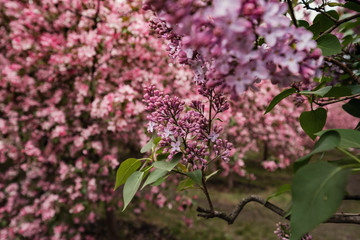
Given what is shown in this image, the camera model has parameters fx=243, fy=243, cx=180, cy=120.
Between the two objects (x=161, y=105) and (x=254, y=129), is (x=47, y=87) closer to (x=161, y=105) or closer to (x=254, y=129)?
(x=161, y=105)

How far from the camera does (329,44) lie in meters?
0.79

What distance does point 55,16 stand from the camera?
13.0 feet

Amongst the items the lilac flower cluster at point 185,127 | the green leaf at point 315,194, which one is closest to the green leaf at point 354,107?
the lilac flower cluster at point 185,127

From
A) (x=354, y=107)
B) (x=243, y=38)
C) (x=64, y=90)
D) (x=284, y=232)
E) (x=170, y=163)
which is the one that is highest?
(x=64, y=90)

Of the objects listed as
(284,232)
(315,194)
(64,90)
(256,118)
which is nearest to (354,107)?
(284,232)

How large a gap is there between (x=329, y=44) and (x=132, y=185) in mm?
783

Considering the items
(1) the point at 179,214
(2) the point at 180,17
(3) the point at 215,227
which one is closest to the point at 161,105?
(2) the point at 180,17

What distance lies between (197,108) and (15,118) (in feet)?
13.0

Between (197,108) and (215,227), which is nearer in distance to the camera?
(197,108)

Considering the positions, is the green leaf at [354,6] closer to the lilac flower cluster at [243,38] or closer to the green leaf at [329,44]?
the green leaf at [329,44]

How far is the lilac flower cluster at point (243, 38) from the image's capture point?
0.46 metres

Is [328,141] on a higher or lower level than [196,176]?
higher

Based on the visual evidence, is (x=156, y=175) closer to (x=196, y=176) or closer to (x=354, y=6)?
(x=196, y=176)

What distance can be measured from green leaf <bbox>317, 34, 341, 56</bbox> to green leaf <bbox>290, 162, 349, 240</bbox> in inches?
17.6
